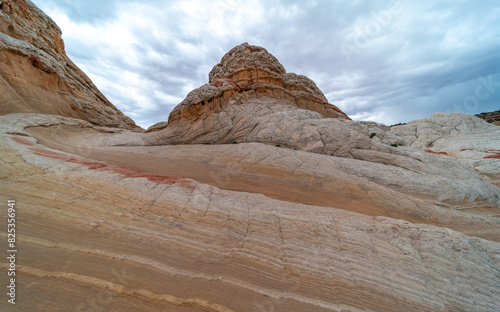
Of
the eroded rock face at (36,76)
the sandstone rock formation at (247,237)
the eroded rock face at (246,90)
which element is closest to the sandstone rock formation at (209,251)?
the sandstone rock formation at (247,237)

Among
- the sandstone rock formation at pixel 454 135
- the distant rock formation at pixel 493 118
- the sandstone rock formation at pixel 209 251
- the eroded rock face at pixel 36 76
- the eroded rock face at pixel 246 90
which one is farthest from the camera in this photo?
the distant rock formation at pixel 493 118

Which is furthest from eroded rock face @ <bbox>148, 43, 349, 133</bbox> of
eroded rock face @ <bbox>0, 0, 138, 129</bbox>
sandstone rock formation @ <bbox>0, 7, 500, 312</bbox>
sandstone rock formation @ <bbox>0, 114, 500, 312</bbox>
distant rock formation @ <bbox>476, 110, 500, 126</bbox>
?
distant rock formation @ <bbox>476, 110, 500, 126</bbox>

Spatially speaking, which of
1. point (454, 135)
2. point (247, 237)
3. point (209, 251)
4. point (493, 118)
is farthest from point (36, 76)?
point (493, 118)

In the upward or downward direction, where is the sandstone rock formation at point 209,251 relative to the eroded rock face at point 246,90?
downward

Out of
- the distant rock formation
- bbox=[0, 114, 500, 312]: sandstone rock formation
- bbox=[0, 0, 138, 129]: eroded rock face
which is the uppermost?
the distant rock formation

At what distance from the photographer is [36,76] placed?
1709cm

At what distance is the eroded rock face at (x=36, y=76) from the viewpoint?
1482 centimetres

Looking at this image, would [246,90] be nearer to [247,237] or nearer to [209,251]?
[247,237]

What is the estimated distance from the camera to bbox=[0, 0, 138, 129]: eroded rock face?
48.6 feet

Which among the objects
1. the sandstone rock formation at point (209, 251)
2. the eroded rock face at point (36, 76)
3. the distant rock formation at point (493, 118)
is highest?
the distant rock formation at point (493, 118)

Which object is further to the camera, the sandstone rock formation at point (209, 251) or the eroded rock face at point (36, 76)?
the eroded rock face at point (36, 76)

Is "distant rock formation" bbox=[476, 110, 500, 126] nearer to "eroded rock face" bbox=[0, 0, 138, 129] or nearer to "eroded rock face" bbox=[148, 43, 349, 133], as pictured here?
"eroded rock face" bbox=[148, 43, 349, 133]

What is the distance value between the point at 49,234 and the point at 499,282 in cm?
1018

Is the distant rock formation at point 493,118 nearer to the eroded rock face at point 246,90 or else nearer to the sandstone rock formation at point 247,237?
the eroded rock face at point 246,90
